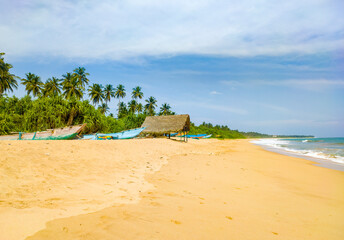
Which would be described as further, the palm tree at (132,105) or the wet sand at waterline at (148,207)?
the palm tree at (132,105)

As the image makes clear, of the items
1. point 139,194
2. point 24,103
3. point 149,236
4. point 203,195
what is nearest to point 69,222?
point 149,236

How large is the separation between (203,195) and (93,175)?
301 centimetres

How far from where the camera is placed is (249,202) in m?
3.73

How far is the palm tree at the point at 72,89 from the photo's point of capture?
38091 mm

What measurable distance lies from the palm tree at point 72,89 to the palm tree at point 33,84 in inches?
297

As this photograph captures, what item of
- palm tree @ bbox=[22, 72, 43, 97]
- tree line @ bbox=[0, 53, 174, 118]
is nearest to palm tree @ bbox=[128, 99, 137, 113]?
tree line @ bbox=[0, 53, 174, 118]

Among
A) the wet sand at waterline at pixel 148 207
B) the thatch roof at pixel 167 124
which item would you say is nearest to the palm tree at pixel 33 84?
the thatch roof at pixel 167 124

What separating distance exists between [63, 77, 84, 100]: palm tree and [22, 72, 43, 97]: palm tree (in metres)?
7.54

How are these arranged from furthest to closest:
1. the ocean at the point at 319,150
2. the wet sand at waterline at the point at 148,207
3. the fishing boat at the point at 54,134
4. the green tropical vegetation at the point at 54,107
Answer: the green tropical vegetation at the point at 54,107 < the fishing boat at the point at 54,134 < the ocean at the point at 319,150 < the wet sand at waterline at the point at 148,207

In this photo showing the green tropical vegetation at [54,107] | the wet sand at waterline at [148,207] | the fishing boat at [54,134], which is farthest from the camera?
the green tropical vegetation at [54,107]

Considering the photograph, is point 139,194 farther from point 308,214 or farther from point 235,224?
point 308,214

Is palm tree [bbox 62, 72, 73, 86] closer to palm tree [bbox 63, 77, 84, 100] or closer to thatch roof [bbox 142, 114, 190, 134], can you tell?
palm tree [bbox 63, 77, 84, 100]

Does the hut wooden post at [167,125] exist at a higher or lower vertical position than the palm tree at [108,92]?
lower

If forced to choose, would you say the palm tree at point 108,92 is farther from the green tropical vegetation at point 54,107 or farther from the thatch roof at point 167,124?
the thatch roof at point 167,124
